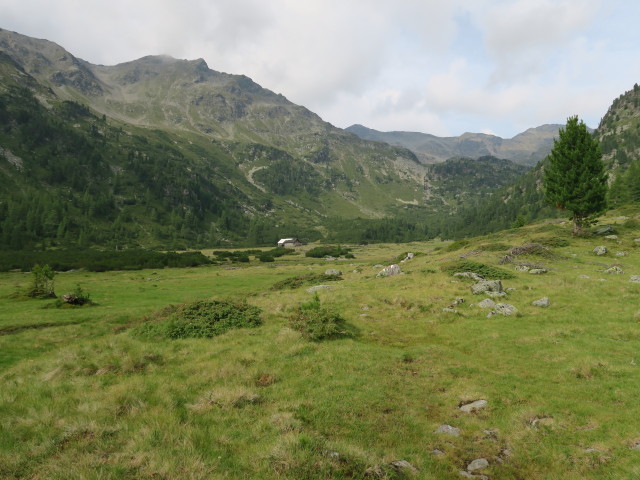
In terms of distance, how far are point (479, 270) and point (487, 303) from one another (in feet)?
34.9

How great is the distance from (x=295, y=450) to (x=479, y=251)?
49757 mm

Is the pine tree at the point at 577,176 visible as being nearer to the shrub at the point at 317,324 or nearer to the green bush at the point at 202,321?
the shrub at the point at 317,324

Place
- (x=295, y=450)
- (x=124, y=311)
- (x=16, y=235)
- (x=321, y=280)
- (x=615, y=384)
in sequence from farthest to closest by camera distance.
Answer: (x=16, y=235)
(x=321, y=280)
(x=124, y=311)
(x=615, y=384)
(x=295, y=450)

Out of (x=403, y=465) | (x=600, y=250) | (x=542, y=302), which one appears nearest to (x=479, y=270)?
(x=542, y=302)

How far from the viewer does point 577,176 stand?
4897cm

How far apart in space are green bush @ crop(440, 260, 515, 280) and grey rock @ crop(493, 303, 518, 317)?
31.1ft

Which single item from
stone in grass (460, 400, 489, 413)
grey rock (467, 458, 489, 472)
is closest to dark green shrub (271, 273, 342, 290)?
stone in grass (460, 400, 489, 413)

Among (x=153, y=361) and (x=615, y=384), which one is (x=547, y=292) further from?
(x=153, y=361)

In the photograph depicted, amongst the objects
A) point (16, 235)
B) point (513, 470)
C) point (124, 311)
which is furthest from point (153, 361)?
point (16, 235)

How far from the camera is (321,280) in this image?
4772 centimetres

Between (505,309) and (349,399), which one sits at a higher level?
(505,309)

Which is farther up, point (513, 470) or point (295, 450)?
point (295, 450)

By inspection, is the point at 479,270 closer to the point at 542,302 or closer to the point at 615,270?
the point at 542,302

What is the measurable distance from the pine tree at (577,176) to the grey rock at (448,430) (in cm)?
4883
